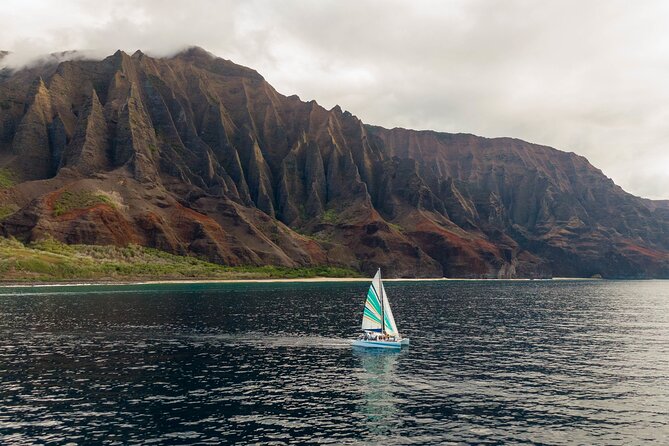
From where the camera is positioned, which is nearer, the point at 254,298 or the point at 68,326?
the point at 68,326

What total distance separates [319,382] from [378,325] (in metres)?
24.9

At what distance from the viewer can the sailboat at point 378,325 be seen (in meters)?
80.8

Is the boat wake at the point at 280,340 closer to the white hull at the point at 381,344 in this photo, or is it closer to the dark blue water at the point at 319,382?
the dark blue water at the point at 319,382

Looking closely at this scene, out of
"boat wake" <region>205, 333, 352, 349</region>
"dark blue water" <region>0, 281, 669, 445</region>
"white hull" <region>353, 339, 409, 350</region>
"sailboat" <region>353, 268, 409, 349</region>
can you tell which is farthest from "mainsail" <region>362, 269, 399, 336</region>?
"boat wake" <region>205, 333, 352, 349</region>

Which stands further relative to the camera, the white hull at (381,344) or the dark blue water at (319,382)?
the white hull at (381,344)

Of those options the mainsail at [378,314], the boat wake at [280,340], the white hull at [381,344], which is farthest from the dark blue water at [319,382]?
the mainsail at [378,314]

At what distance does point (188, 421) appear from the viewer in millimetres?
44781

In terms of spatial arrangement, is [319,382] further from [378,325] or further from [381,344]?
[378,325]

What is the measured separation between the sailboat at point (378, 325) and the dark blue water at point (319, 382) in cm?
307

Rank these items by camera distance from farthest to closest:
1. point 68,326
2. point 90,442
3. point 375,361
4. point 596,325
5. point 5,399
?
point 596,325
point 68,326
point 375,361
point 5,399
point 90,442

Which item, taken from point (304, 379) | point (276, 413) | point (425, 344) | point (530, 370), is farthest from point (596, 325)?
point (276, 413)

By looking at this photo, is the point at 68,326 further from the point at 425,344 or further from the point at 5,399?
the point at 425,344

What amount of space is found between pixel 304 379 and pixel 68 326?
60.2 m

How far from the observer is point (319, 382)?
2347 inches
